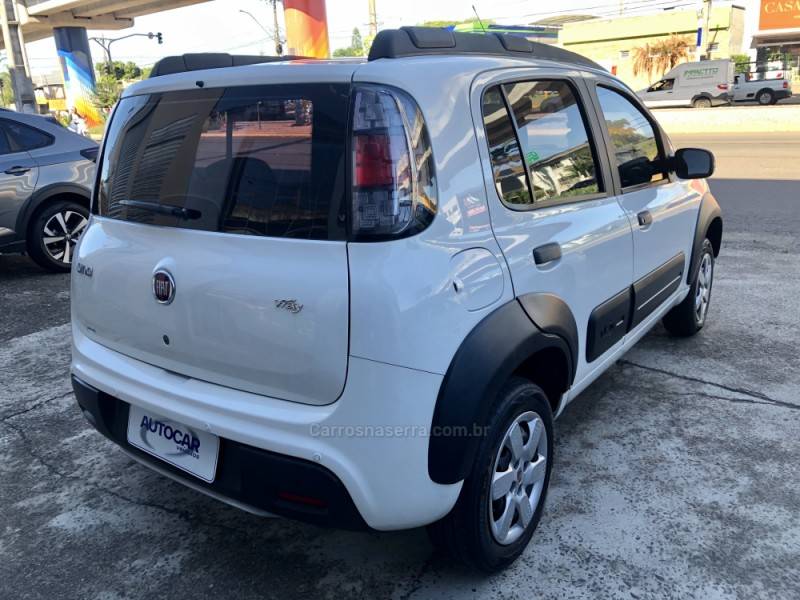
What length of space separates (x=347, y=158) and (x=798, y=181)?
1088 centimetres

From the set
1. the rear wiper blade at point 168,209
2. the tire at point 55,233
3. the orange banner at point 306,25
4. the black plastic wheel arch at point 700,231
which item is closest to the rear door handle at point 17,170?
the tire at point 55,233

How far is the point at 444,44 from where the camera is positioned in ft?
7.60

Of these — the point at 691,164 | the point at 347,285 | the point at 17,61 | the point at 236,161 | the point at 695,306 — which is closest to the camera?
the point at 347,285

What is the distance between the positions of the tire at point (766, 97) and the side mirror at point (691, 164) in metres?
30.2

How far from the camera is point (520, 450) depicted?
2396mm

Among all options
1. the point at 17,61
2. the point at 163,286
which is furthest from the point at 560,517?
the point at 17,61

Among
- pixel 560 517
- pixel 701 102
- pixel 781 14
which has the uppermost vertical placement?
pixel 781 14

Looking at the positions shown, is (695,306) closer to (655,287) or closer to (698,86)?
(655,287)

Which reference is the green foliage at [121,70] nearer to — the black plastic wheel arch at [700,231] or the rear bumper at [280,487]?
the black plastic wheel arch at [700,231]

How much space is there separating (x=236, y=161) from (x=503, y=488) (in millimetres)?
1408

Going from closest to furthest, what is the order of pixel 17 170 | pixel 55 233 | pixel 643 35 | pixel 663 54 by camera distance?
pixel 17 170 < pixel 55 233 < pixel 663 54 < pixel 643 35

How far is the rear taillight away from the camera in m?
1.92

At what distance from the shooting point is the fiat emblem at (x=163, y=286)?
2.18m

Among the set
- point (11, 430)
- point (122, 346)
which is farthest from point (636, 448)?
point (11, 430)
